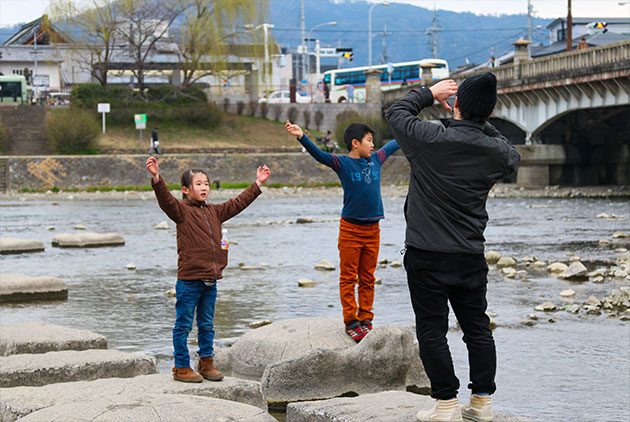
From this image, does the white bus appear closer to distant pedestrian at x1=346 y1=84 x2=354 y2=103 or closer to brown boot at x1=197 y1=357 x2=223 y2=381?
distant pedestrian at x1=346 y1=84 x2=354 y2=103

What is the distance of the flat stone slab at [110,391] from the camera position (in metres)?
5.80

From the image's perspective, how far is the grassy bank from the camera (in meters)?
56.8

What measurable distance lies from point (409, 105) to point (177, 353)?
2.36 metres

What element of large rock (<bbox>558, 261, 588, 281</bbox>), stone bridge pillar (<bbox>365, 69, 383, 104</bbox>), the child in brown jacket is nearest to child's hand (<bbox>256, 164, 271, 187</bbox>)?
the child in brown jacket

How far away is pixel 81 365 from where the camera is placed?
7059 mm

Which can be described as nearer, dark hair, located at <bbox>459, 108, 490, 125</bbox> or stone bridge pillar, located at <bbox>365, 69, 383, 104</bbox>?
dark hair, located at <bbox>459, 108, 490, 125</bbox>

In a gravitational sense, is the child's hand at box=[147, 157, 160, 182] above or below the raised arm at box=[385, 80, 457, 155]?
below

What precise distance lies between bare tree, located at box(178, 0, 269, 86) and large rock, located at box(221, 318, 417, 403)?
189 ft

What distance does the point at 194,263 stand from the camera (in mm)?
6473

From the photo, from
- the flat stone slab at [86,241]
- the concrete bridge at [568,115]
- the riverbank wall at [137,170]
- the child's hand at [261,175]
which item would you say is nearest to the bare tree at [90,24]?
the riverbank wall at [137,170]

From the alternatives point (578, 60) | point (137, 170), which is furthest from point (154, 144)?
point (578, 60)

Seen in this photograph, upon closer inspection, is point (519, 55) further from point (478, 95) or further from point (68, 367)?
point (478, 95)

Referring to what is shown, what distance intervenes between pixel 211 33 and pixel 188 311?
198 ft

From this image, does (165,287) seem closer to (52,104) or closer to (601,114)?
(601,114)
